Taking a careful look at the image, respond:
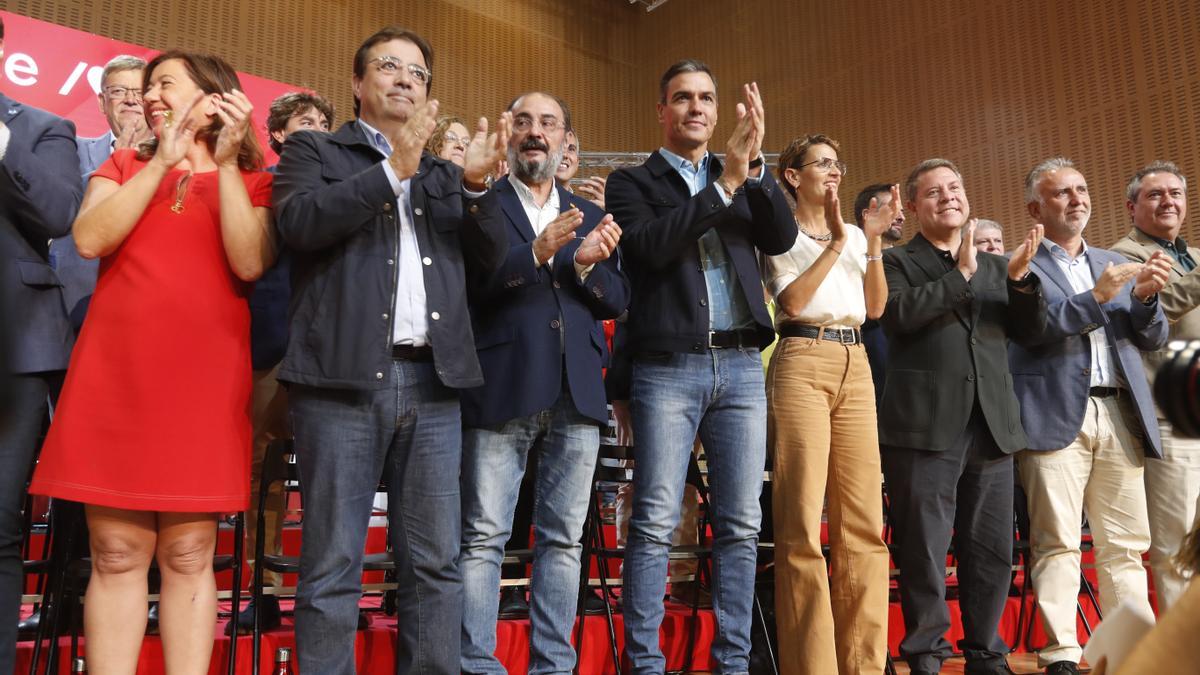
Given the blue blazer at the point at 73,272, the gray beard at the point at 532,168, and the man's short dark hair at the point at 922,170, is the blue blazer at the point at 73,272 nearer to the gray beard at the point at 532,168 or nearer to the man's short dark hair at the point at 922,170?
the gray beard at the point at 532,168

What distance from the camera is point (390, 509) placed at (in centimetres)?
216

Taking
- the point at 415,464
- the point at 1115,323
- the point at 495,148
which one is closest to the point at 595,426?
the point at 415,464

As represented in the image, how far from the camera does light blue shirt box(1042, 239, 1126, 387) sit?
11.5 feet

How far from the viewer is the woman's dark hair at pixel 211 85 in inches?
86.5

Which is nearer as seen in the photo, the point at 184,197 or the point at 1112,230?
the point at 184,197

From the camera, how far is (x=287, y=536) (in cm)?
361

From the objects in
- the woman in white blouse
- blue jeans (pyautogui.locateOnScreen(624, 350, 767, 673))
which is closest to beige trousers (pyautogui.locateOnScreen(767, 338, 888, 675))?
the woman in white blouse

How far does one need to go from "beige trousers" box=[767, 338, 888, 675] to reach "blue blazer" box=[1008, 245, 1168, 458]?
77 cm

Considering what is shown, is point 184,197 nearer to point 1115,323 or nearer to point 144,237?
point 144,237

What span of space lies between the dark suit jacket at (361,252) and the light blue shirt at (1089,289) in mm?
2363

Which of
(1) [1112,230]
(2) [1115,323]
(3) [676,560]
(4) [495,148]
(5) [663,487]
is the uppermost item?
(1) [1112,230]

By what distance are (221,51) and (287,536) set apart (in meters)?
4.21

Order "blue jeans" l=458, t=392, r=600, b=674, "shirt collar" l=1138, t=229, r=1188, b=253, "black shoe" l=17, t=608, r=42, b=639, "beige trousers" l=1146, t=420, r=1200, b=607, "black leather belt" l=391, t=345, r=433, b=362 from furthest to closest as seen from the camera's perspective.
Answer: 1. "shirt collar" l=1138, t=229, r=1188, b=253
2. "beige trousers" l=1146, t=420, r=1200, b=607
3. "black shoe" l=17, t=608, r=42, b=639
4. "blue jeans" l=458, t=392, r=600, b=674
5. "black leather belt" l=391, t=345, r=433, b=362

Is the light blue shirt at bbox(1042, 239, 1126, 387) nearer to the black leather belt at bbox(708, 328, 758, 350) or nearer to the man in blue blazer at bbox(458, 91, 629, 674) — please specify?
the black leather belt at bbox(708, 328, 758, 350)
